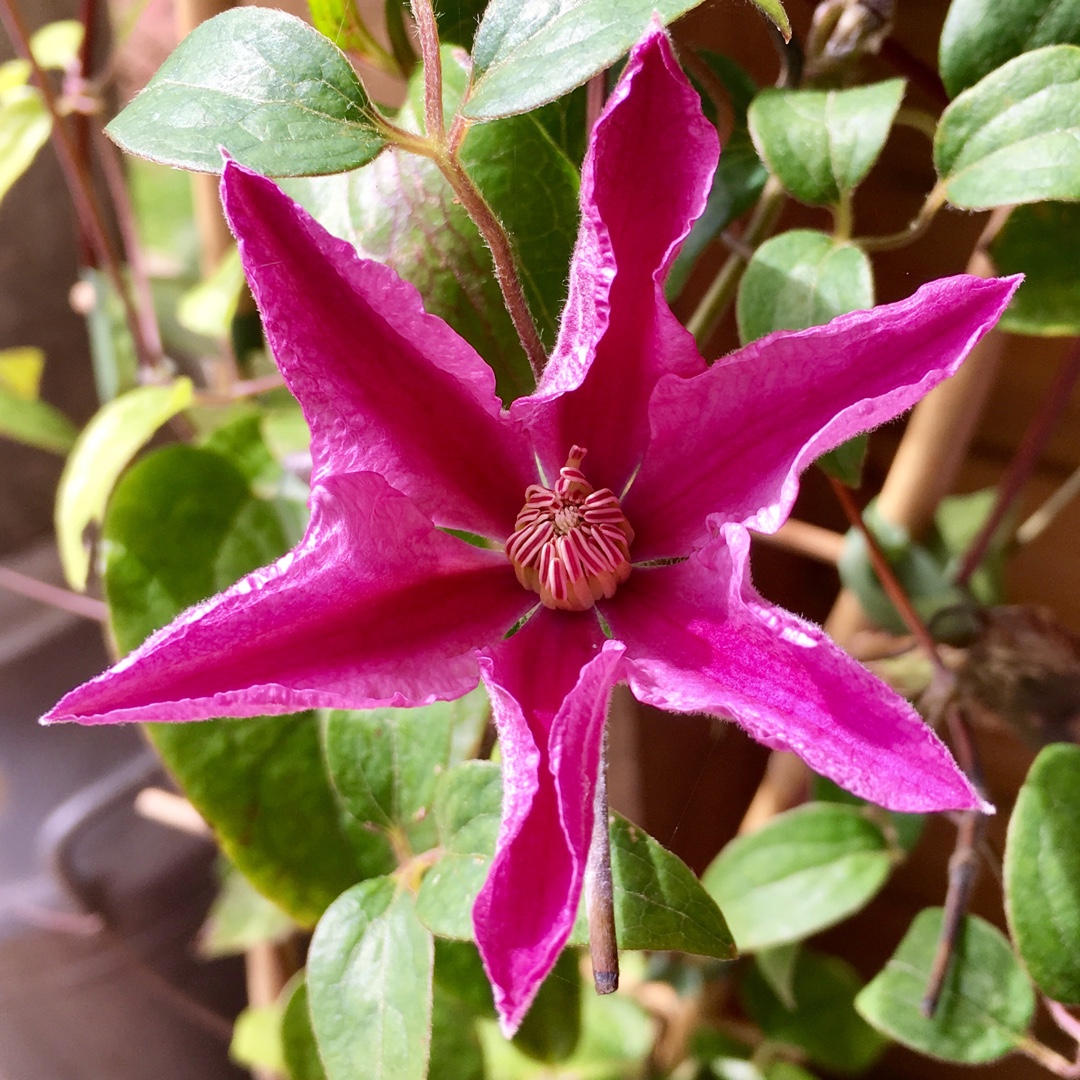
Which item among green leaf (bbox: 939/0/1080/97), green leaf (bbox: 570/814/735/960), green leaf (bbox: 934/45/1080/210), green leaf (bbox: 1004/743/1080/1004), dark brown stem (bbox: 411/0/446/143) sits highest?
dark brown stem (bbox: 411/0/446/143)

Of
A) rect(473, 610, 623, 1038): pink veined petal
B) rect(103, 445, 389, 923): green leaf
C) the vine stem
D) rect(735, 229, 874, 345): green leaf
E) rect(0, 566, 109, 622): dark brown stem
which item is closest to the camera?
rect(473, 610, 623, 1038): pink veined petal

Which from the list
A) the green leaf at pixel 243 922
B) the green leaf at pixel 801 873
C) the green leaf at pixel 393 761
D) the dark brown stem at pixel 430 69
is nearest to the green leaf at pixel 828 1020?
the green leaf at pixel 801 873

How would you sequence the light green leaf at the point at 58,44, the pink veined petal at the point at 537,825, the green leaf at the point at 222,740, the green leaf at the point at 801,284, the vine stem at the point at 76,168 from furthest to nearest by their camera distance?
the light green leaf at the point at 58,44, the vine stem at the point at 76,168, the green leaf at the point at 222,740, the green leaf at the point at 801,284, the pink veined petal at the point at 537,825

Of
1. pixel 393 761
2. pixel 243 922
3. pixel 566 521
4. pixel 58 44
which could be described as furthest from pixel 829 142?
pixel 243 922

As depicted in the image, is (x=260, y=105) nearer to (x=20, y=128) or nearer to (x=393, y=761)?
(x=393, y=761)

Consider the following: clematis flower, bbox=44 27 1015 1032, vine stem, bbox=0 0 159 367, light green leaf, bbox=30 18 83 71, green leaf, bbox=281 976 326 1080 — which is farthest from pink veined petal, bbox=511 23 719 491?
light green leaf, bbox=30 18 83 71

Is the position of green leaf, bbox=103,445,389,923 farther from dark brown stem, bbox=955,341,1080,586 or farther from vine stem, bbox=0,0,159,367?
dark brown stem, bbox=955,341,1080,586

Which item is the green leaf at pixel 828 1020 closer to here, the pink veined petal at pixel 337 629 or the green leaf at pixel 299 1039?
the green leaf at pixel 299 1039
